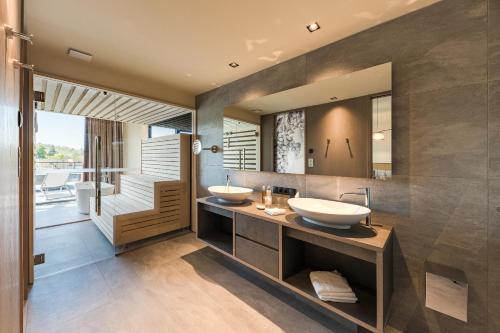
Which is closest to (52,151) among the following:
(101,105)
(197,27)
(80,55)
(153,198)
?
(101,105)

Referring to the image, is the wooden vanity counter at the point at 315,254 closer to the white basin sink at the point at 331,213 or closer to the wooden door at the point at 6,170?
the white basin sink at the point at 331,213

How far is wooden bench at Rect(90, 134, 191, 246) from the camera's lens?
9.66ft

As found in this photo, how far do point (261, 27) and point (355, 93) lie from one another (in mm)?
971

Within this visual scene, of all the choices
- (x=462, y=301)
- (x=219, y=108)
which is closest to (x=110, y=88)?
(x=219, y=108)

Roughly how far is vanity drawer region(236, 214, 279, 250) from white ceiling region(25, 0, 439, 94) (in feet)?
5.46

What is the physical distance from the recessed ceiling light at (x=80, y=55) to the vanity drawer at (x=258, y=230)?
2279 mm

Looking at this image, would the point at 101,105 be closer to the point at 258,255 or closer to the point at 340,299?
the point at 258,255

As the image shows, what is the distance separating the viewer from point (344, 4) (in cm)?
149

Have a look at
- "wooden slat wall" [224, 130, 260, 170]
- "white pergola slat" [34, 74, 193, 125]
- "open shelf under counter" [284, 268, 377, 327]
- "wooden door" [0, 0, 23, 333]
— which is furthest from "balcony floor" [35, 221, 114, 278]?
"open shelf under counter" [284, 268, 377, 327]

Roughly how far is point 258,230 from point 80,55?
254 cm

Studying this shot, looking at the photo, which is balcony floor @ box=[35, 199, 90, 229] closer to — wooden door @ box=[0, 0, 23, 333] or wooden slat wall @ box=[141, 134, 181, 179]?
wooden slat wall @ box=[141, 134, 181, 179]

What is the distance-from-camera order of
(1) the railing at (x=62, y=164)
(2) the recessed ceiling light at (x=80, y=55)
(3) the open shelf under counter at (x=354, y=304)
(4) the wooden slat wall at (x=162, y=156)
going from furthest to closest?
(4) the wooden slat wall at (x=162, y=156)
(1) the railing at (x=62, y=164)
(2) the recessed ceiling light at (x=80, y=55)
(3) the open shelf under counter at (x=354, y=304)

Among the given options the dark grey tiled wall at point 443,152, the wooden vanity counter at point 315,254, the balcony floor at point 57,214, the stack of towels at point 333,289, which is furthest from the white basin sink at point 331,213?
the balcony floor at point 57,214

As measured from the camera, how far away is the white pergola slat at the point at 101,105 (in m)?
2.63
